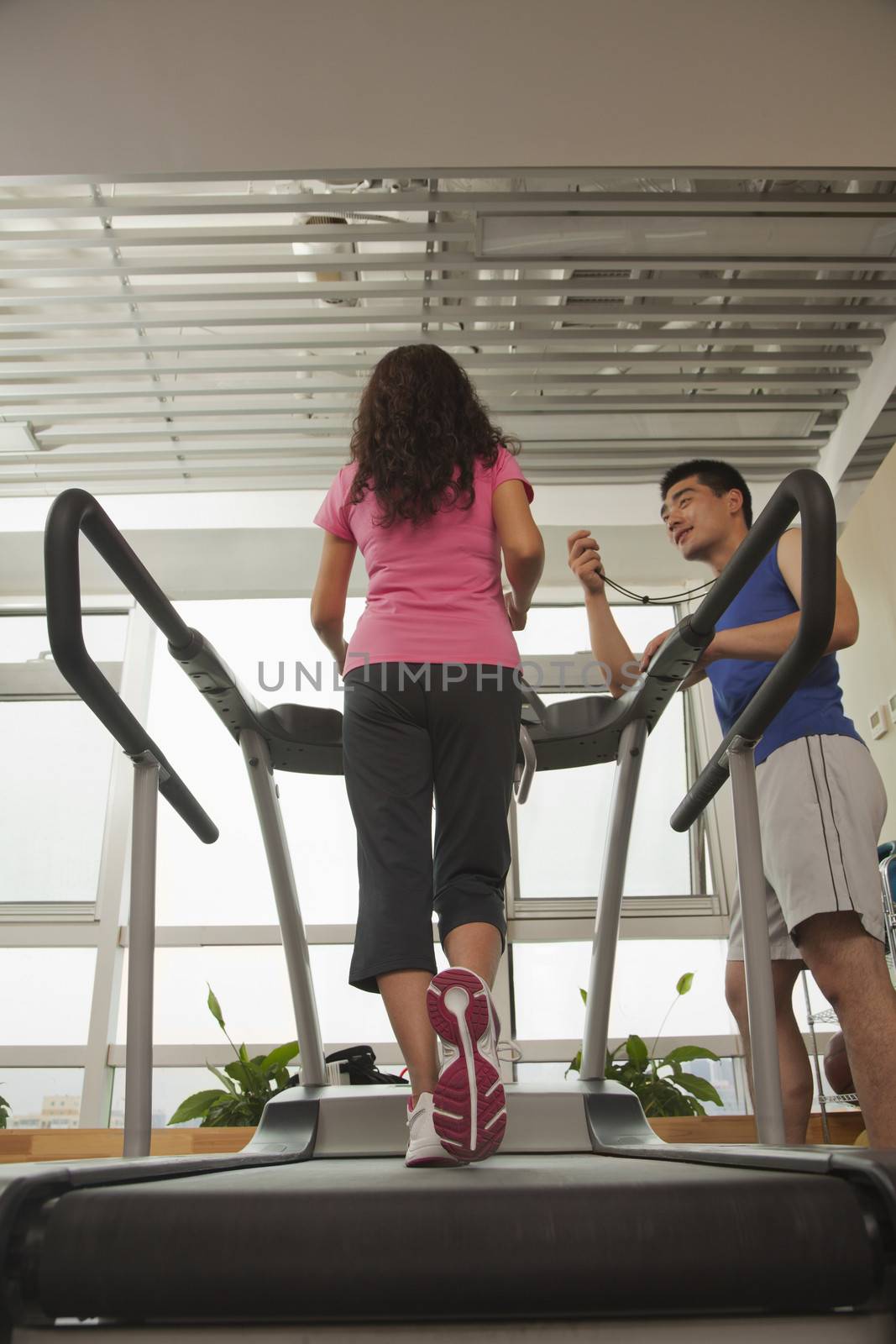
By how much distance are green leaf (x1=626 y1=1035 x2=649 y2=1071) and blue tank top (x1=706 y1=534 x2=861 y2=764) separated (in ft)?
6.63

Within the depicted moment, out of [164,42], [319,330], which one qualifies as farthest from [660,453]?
[164,42]

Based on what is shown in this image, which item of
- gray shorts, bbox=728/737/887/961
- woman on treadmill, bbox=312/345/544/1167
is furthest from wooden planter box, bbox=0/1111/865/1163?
woman on treadmill, bbox=312/345/544/1167

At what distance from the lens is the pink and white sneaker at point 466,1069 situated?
1204 millimetres

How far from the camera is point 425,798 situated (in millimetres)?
1554

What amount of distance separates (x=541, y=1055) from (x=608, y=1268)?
379 centimetres

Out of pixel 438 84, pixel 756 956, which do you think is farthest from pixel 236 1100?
pixel 438 84

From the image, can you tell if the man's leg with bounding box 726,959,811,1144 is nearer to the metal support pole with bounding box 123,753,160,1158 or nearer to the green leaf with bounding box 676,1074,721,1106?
the metal support pole with bounding box 123,753,160,1158

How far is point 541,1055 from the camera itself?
4.38 metres

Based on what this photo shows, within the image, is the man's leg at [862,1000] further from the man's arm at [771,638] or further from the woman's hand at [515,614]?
the woman's hand at [515,614]

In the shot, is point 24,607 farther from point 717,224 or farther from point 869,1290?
point 869,1290

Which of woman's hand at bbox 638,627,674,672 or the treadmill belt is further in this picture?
woman's hand at bbox 638,627,674,672

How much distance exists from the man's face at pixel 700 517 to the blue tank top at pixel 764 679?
0.27 meters

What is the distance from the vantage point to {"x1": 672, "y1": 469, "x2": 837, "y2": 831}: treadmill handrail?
129 centimetres

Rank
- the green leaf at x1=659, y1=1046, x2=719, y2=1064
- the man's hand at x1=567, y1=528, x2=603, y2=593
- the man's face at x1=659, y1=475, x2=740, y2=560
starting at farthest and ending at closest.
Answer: the green leaf at x1=659, y1=1046, x2=719, y2=1064 < the man's face at x1=659, y1=475, x2=740, y2=560 < the man's hand at x1=567, y1=528, x2=603, y2=593
